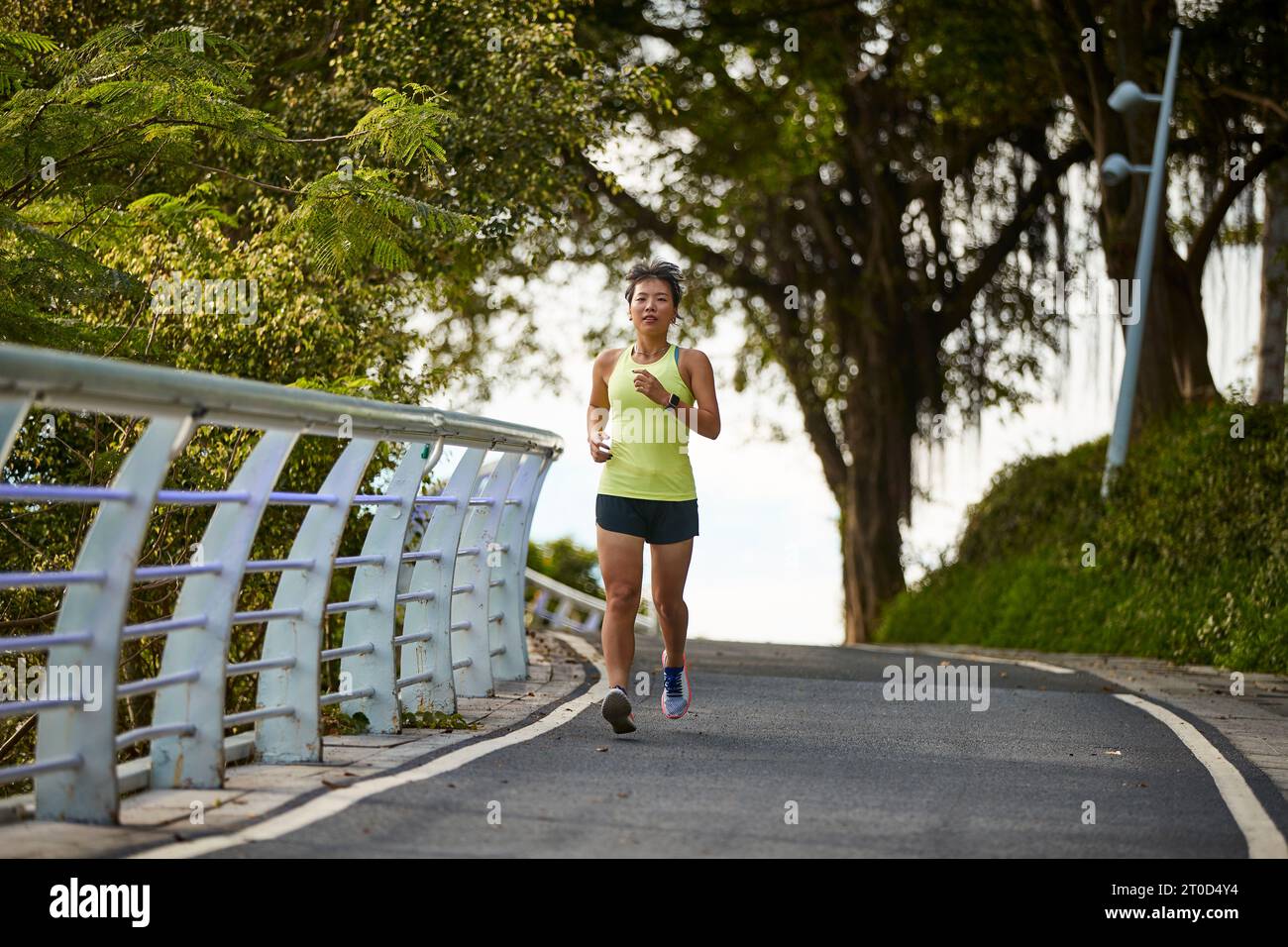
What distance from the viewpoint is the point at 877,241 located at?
26.2 m

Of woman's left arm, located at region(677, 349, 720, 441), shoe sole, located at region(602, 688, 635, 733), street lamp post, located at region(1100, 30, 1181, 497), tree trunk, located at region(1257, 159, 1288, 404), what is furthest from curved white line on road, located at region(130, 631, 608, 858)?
tree trunk, located at region(1257, 159, 1288, 404)

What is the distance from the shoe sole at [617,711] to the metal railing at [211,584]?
1007 mm

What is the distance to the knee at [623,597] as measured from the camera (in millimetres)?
8508

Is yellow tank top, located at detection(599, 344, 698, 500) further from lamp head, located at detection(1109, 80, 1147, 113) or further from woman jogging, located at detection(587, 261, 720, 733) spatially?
lamp head, located at detection(1109, 80, 1147, 113)

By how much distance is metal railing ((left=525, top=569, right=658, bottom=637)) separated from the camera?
27.2m

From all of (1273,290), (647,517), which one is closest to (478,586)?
(647,517)

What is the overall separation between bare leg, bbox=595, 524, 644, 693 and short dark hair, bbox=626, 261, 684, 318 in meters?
1.20

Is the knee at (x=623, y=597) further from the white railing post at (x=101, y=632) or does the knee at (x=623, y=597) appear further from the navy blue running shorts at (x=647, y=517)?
the white railing post at (x=101, y=632)

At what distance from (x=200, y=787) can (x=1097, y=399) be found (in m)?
20.2

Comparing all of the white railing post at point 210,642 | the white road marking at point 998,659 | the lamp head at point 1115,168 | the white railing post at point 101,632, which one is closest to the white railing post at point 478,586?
the white railing post at point 210,642

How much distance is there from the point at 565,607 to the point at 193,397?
2351cm

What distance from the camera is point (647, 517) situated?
850 cm
